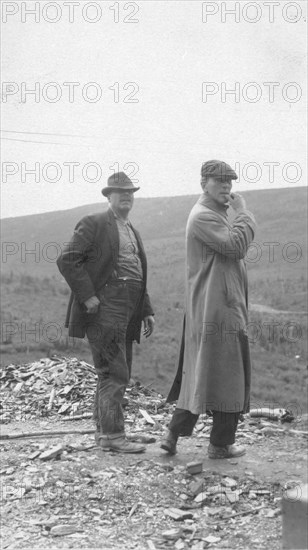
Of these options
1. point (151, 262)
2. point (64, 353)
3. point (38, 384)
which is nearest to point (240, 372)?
point (38, 384)

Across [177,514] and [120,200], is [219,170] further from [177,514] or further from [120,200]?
[177,514]

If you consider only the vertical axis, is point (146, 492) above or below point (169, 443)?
below

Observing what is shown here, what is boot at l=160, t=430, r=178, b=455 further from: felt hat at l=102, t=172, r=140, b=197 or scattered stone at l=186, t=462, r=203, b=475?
felt hat at l=102, t=172, r=140, b=197

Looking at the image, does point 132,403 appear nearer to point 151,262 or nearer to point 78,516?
point 78,516

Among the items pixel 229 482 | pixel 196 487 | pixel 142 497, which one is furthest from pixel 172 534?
pixel 229 482

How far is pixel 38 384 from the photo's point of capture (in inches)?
378

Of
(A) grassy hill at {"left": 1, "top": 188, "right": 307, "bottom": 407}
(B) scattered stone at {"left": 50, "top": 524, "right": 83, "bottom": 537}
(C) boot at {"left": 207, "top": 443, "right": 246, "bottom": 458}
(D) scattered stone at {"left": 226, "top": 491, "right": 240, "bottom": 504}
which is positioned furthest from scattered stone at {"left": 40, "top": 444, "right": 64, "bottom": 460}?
(A) grassy hill at {"left": 1, "top": 188, "right": 307, "bottom": 407}

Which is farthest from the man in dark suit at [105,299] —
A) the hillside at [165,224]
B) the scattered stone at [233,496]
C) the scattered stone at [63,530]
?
the hillside at [165,224]

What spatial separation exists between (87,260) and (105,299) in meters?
0.38

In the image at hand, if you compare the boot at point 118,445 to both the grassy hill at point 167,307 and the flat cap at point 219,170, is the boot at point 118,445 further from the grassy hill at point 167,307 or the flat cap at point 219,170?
the grassy hill at point 167,307

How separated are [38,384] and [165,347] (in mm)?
8292

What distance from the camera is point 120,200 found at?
6414 millimetres

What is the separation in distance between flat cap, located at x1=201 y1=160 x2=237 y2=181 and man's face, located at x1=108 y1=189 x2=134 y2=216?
924 mm

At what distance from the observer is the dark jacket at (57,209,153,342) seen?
20.2 ft
